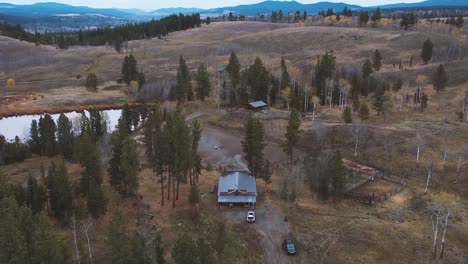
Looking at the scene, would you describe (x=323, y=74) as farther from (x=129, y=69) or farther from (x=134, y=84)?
(x=129, y=69)

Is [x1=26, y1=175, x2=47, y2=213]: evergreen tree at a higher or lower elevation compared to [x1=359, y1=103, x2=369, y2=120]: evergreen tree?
lower

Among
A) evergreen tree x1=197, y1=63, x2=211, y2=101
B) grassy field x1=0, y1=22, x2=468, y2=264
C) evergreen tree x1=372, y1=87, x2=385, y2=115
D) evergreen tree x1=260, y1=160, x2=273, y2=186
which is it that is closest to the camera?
grassy field x1=0, y1=22, x2=468, y2=264

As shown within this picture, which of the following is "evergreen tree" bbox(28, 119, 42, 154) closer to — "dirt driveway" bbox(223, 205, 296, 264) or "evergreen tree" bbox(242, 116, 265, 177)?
"evergreen tree" bbox(242, 116, 265, 177)

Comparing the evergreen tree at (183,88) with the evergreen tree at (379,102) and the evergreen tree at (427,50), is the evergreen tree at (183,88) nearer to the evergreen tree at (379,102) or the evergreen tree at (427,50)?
the evergreen tree at (379,102)

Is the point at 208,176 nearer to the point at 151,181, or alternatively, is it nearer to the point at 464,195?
the point at 151,181

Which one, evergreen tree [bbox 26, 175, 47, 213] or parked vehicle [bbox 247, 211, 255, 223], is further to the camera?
parked vehicle [bbox 247, 211, 255, 223]

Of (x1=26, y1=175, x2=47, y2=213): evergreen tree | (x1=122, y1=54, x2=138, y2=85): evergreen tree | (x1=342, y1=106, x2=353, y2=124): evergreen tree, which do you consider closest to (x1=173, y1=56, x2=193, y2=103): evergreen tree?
(x1=122, y1=54, x2=138, y2=85): evergreen tree

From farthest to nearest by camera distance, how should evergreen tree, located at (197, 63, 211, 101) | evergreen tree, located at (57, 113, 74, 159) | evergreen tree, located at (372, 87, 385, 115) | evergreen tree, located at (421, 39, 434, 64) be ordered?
evergreen tree, located at (421, 39, 434, 64)
evergreen tree, located at (197, 63, 211, 101)
evergreen tree, located at (372, 87, 385, 115)
evergreen tree, located at (57, 113, 74, 159)
